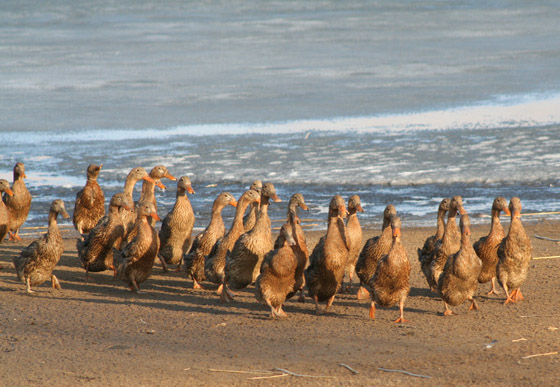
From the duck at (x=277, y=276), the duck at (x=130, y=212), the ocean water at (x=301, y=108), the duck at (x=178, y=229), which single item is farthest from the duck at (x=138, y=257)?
the ocean water at (x=301, y=108)

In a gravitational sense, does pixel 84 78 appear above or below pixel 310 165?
above

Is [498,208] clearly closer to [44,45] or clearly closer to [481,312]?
[481,312]

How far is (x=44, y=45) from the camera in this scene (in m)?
31.0

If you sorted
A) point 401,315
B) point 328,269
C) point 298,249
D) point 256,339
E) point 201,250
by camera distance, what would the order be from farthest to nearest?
1. point 201,250
2. point 298,249
3. point 328,269
4. point 401,315
5. point 256,339

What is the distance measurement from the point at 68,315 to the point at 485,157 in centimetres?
953

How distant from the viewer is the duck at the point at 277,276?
24.1ft

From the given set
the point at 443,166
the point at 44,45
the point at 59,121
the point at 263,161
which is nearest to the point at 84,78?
the point at 59,121

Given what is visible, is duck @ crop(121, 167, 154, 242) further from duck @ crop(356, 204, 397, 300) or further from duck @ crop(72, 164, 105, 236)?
duck @ crop(356, 204, 397, 300)

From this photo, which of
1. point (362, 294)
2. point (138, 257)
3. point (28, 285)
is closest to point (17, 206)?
point (28, 285)

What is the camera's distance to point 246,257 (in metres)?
8.09

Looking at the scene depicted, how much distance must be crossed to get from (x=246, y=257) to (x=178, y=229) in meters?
1.52

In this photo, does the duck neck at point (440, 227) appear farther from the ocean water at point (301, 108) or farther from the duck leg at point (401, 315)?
the ocean water at point (301, 108)

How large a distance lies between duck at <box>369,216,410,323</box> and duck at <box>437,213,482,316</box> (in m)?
0.35

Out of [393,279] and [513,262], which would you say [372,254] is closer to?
[393,279]
